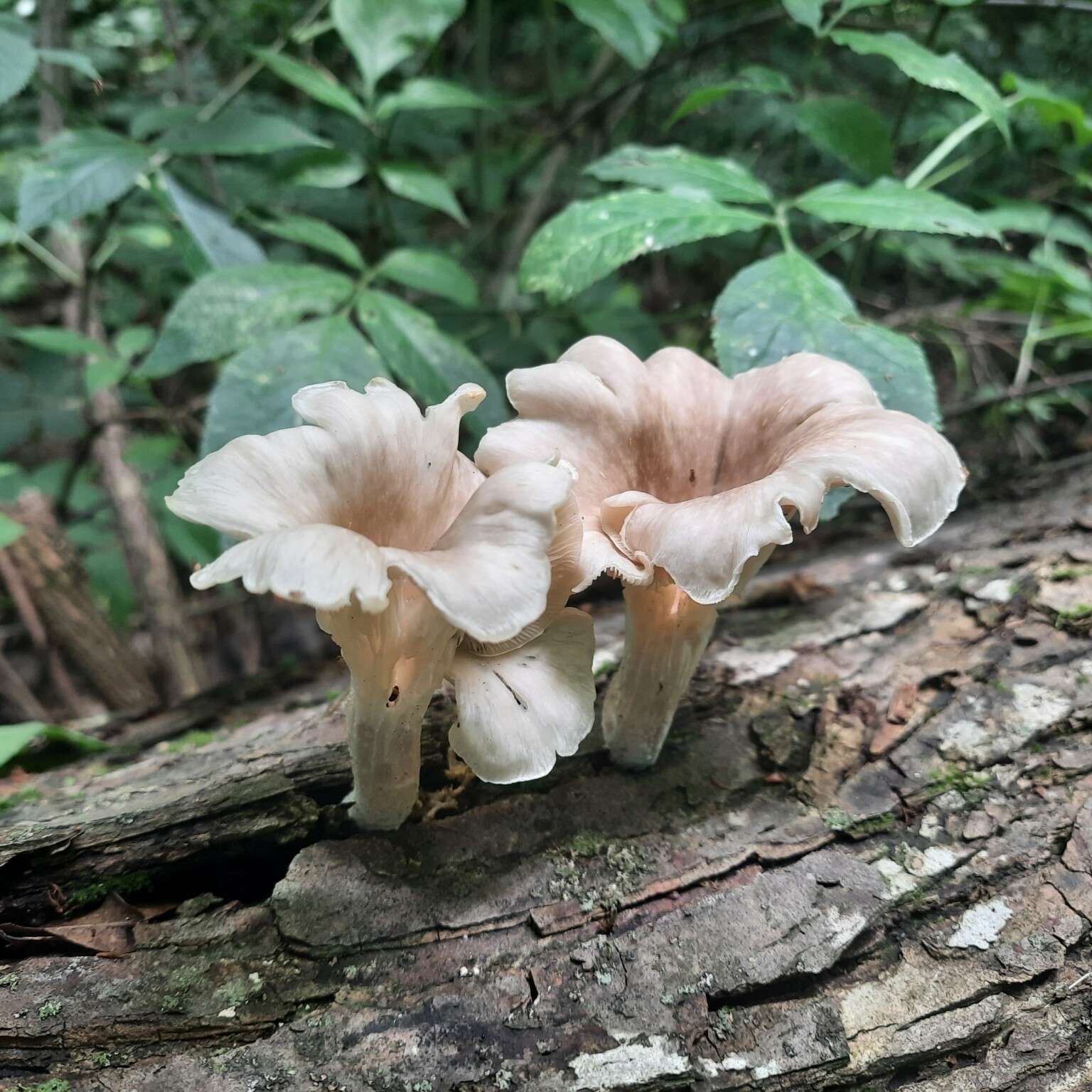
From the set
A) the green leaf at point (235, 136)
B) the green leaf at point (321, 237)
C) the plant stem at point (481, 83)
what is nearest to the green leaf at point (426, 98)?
the green leaf at point (235, 136)

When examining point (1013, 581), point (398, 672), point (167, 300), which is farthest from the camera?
point (167, 300)

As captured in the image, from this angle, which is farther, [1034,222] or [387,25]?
[1034,222]

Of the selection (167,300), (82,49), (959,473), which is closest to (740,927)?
(959,473)

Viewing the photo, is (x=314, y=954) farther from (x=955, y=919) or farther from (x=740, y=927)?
(x=955, y=919)

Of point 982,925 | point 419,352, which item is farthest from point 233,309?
point 982,925

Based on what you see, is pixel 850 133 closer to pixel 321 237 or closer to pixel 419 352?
pixel 419 352

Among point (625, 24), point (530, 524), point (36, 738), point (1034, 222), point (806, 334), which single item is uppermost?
point (625, 24)

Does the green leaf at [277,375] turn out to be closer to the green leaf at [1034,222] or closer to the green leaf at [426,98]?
the green leaf at [426,98]
